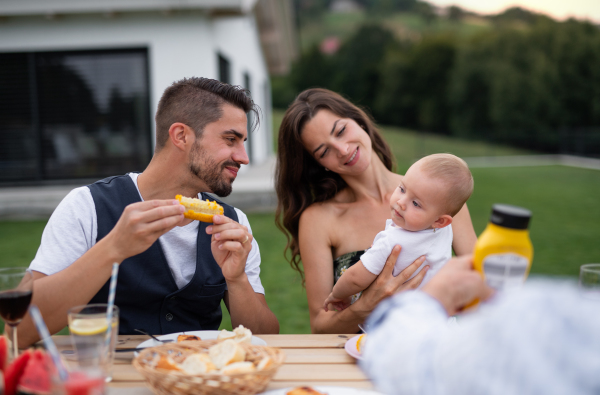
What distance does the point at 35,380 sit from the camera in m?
1.17

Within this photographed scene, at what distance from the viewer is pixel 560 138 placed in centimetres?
3381

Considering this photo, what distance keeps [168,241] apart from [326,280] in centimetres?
91

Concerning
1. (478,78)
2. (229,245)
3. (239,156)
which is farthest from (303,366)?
(478,78)

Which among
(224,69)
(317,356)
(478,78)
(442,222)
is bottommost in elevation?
(317,356)

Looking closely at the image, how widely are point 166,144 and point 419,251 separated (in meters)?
1.42

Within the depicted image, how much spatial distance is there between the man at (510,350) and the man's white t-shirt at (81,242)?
1574 mm

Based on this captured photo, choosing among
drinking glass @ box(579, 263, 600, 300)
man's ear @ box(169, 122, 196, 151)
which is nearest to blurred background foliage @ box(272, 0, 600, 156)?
drinking glass @ box(579, 263, 600, 300)

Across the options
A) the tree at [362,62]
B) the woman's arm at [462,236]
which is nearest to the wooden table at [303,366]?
the woman's arm at [462,236]

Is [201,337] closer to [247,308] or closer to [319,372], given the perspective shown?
[247,308]

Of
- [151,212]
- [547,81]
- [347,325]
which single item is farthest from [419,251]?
[547,81]

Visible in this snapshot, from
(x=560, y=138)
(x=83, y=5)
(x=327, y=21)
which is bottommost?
(x=560, y=138)

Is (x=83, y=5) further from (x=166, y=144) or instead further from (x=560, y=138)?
(x=560, y=138)

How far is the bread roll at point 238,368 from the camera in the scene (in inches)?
54.8

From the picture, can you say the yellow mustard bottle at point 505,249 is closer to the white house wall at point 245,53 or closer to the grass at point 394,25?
the white house wall at point 245,53
